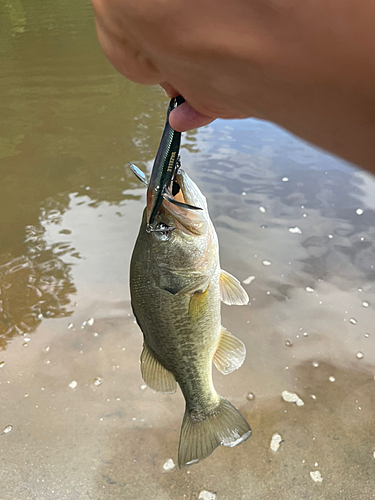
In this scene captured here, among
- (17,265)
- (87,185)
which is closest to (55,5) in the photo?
(87,185)

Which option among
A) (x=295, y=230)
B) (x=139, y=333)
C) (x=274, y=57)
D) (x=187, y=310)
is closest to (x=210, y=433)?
(x=187, y=310)

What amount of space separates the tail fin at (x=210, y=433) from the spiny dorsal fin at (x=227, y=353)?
21 centimetres

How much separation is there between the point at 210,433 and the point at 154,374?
0.43 meters

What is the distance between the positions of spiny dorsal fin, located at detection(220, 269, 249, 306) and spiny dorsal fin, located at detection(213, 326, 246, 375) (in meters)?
0.23

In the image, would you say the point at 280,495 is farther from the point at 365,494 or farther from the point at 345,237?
the point at 345,237

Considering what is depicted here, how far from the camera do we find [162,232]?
1628mm

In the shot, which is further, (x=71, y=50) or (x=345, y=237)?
(x=71, y=50)

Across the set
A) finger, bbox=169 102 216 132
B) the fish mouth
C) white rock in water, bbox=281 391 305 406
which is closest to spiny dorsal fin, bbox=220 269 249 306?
the fish mouth

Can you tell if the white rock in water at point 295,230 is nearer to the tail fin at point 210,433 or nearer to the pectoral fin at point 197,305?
the tail fin at point 210,433

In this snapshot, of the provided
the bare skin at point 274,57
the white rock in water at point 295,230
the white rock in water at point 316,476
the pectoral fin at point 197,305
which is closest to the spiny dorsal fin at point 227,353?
the pectoral fin at point 197,305

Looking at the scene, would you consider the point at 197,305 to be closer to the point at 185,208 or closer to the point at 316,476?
the point at 185,208

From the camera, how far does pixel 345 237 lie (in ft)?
14.6

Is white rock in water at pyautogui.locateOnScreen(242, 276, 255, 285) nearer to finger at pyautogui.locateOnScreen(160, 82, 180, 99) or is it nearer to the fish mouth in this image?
the fish mouth

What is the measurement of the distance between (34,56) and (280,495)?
10567mm
